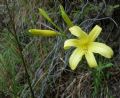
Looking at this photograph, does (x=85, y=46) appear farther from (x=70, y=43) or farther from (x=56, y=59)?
(x=56, y=59)

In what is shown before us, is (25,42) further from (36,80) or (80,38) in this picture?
(80,38)

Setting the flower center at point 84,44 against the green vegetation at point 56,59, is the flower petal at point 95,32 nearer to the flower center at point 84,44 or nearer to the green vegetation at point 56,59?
the flower center at point 84,44

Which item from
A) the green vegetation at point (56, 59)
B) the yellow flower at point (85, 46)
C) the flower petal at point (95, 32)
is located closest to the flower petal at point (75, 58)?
the yellow flower at point (85, 46)

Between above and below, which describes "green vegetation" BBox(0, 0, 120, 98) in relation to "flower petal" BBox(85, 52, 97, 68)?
below

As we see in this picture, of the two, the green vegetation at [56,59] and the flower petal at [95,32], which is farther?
the green vegetation at [56,59]

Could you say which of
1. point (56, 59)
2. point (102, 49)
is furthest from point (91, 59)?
point (56, 59)

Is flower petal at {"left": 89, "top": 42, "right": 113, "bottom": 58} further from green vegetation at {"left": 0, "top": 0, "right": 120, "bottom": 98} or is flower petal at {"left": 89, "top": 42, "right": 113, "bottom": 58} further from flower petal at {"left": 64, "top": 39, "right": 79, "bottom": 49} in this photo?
green vegetation at {"left": 0, "top": 0, "right": 120, "bottom": 98}

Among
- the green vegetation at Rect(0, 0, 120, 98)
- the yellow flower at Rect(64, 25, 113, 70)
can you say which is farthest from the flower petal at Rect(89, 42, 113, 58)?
the green vegetation at Rect(0, 0, 120, 98)
